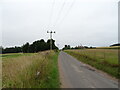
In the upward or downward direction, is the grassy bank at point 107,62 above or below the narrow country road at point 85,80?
above

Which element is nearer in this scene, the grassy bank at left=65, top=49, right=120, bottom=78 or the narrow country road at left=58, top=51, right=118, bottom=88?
the narrow country road at left=58, top=51, right=118, bottom=88

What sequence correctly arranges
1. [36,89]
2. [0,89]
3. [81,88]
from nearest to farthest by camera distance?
[36,89], [0,89], [81,88]

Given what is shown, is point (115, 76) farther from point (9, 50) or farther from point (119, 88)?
point (9, 50)

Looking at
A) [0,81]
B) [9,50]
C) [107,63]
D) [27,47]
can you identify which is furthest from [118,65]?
[9,50]

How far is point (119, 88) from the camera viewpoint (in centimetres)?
626

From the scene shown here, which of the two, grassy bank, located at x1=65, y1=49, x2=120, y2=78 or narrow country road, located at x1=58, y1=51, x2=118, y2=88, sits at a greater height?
grassy bank, located at x1=65, y1=49, x2=120, y2=78

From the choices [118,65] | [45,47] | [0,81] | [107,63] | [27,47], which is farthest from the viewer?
[27,47]

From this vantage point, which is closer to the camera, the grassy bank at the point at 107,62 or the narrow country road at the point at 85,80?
the narrow country road at the point at 85,80

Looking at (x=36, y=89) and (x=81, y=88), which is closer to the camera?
(x=36, y=89)

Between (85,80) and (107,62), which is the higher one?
(107,62)

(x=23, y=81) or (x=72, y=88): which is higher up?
(x=23, y=81)

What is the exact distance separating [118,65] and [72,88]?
6237mm

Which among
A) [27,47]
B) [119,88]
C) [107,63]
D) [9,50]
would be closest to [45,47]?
[27,47]

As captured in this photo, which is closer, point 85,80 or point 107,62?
point 85,80
